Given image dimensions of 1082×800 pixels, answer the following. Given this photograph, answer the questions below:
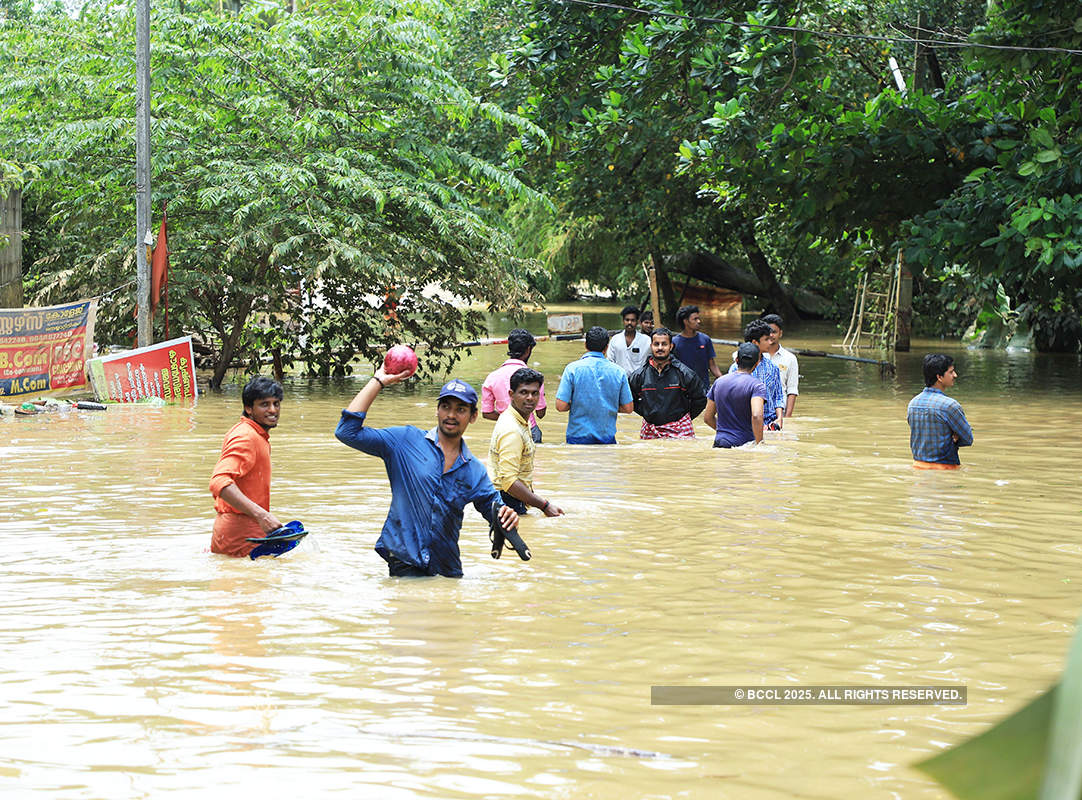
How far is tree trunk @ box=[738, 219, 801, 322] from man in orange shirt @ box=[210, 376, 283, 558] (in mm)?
28466

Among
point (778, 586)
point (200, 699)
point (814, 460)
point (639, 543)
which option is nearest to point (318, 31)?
point (814, 460)

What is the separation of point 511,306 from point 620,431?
6382 mm

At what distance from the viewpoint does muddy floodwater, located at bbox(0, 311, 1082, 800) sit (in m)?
4.43

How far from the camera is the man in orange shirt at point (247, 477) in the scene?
23.7 feet

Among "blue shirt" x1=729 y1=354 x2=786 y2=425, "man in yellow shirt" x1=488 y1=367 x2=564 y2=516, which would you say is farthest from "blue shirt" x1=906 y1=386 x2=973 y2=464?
"man in yellow shirt" x1=488 y1=367 x2=564 y2=516

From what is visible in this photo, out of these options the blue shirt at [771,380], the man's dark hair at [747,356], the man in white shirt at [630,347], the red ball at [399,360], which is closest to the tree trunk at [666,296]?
the man in white shirt at [630,347]

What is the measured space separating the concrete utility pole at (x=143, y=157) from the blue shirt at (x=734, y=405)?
941cm

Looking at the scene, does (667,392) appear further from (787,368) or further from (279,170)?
(279,170)

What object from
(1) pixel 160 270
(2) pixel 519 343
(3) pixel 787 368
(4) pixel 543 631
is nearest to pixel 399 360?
(4) pixel 543 631

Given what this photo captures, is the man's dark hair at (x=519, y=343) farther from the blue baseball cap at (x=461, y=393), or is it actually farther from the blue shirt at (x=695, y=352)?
the blue baseball cap at (x=461, y=393)

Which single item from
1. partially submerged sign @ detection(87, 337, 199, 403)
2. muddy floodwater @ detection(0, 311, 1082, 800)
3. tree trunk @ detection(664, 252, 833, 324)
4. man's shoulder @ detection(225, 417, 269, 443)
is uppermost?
tree trunk @ detection(664, 252, 833, 324)

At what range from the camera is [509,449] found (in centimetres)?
848

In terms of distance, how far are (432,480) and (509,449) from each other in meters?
1.92

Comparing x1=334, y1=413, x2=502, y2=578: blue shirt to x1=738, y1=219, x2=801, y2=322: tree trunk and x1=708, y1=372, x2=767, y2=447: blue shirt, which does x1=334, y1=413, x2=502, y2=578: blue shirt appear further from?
x1=738, y1=219, x2=801, y2=322: tree trunk
